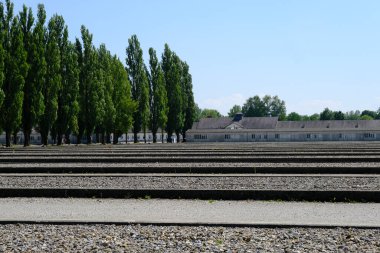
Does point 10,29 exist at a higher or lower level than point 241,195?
higher

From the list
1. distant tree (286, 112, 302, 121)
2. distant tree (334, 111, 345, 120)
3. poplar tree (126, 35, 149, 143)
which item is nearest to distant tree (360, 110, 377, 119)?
distant tree (286, 112, 302, 121)

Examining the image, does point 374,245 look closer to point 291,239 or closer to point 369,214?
point 291,239

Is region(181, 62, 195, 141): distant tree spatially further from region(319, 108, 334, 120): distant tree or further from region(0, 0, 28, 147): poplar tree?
region(319, 108, 334, 120): distant tree

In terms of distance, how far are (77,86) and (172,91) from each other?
25264 millimetres

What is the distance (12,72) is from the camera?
152ft

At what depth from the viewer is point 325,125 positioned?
344 ft

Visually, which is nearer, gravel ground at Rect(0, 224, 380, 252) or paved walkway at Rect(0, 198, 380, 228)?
gravel ground at Rect(0, 224, 380, 252)

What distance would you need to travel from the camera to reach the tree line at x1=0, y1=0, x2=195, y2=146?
47.1 m

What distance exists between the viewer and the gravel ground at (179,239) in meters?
7.31

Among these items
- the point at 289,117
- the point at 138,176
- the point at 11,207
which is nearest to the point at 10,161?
the point at 138,176

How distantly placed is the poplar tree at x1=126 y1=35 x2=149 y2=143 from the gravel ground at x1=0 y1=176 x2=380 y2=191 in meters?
54.2

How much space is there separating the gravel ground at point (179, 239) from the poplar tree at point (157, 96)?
2588 inches

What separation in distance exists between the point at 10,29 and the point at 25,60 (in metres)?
3.43

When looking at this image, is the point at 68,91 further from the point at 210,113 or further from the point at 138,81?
the point at 210,113
